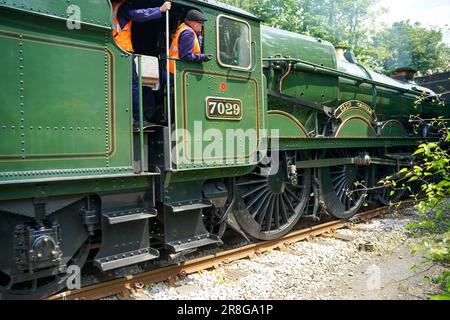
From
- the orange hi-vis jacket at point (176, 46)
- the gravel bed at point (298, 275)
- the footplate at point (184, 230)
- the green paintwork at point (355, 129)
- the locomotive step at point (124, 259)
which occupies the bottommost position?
the gravel bed at point (298, 275)

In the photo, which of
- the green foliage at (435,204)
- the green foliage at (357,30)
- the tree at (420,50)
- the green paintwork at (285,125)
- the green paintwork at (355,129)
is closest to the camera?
the green foliage at (435,204)

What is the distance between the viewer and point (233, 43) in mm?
4777

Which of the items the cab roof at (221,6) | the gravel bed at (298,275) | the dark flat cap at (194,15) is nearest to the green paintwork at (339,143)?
the gravel bed at (298,275)

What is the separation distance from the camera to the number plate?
446cm

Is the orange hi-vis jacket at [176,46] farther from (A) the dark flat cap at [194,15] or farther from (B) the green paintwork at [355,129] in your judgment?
(B) the green paintwork at [355,129]

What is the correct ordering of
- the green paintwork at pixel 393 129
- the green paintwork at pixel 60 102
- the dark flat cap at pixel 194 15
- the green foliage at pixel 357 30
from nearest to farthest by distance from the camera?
the green paintwork at pixel 60 102
the dark flat cap at pixel 194 15
the green paintwork at pixel 393 129
the green foliage at pixel 357 30

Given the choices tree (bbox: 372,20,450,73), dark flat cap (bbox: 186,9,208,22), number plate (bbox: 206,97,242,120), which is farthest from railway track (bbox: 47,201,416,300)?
tree (bbox: 372,20,450,73)

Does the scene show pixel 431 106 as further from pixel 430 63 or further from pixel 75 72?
pixel 430 63

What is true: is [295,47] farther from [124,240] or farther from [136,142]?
[124,240]

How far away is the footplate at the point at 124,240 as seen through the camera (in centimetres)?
374

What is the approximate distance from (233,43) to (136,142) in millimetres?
1776

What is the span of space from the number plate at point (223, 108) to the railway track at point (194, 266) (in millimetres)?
1755

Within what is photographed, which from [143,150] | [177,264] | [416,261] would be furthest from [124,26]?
[416,261]
